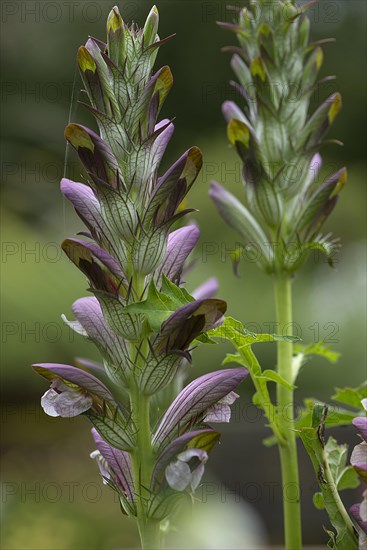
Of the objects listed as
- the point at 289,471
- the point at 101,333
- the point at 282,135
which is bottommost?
the point at 289,471

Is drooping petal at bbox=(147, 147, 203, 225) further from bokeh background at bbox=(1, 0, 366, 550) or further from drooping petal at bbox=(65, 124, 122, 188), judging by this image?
bokeh background at bbox=(1, 0, 366, 550)

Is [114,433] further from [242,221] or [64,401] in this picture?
[242,221]

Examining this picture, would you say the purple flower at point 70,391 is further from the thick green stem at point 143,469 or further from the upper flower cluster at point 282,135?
the upper flower cluster at point 282,135

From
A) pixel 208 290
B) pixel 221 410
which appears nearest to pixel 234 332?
pixel 221 410

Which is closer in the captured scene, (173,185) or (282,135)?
(173,185)

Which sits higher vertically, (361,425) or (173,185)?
(173,185)

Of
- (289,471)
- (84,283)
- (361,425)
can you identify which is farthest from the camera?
(84,283)

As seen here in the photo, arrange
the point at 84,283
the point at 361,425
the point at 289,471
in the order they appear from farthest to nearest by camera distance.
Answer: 1. the point at 84,283
2. the point at 289,471
3. the point at 361,425

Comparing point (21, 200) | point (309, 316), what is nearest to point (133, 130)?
point (309, 316)
